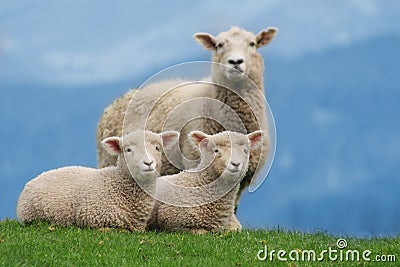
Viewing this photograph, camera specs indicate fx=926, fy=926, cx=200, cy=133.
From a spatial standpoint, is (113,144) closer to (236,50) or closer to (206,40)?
(236,50)

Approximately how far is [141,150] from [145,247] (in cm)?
117

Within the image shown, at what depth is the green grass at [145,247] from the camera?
9.10 m

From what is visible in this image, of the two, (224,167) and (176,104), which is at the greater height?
(176,104)

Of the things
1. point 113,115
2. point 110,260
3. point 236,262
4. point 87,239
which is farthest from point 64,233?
point 113,115

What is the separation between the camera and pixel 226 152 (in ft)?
34.2

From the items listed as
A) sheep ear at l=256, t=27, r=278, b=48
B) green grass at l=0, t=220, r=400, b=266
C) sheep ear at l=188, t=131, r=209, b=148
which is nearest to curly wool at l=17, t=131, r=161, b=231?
green grass at l=0, t=220, r=400, b=266

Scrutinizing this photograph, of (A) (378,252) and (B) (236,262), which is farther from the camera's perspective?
(A) (378,252)

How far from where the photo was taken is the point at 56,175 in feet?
36.4

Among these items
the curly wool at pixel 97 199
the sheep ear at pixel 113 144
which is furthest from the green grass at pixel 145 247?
the sheep ear at pixel 113 144

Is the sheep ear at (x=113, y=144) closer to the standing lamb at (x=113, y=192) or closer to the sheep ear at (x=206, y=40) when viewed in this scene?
the standing lamb at (x=113, y=192)

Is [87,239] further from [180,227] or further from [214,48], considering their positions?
[214,48]

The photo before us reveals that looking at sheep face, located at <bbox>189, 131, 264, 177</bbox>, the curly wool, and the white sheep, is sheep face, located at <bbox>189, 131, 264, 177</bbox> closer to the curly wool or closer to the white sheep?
the white sheep

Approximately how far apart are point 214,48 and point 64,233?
4067 mm

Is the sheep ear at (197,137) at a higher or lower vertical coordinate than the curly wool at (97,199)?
higher
